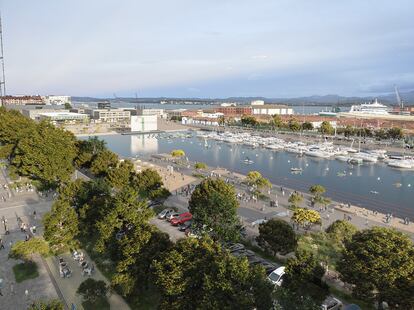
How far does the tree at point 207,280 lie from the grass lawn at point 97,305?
2.36 m

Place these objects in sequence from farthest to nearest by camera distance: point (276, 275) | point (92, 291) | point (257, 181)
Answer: point (257, 181) → point (276, 275) → point (92, 291)

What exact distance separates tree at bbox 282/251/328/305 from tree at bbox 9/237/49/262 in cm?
891

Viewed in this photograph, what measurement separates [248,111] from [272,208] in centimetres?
8691

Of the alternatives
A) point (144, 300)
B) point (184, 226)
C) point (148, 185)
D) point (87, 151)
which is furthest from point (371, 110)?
point (144, 300)

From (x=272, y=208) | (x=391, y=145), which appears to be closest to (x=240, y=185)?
(x=272, y=208)

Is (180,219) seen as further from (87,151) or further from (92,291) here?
(87,151)

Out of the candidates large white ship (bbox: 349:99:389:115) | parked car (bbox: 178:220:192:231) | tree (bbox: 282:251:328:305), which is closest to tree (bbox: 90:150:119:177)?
parked car (bbox: 178:220:192:231)

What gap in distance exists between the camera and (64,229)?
1371 centimetres

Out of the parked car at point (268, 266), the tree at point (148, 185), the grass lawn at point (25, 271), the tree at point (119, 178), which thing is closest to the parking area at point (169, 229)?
the tree at point (148, 185)

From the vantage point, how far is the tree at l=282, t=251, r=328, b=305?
9.20 meters

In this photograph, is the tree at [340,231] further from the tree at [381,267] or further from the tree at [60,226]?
the tree at [60,226]

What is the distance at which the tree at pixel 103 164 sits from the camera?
23859 mm

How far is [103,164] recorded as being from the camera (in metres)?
24.1

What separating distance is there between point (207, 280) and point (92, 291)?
4072 mm
